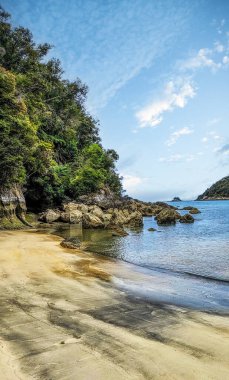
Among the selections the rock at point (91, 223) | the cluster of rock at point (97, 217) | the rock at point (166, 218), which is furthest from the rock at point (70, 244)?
the rock at point (166, 218)

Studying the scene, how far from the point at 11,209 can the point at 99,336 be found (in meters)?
21.6

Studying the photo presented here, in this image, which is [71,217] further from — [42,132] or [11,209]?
[42,132]

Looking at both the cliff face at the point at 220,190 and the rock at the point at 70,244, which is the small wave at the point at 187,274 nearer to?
the rock at the point at 70,244

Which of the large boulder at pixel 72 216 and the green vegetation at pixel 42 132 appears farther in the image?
the large boulder at pixel 72 216

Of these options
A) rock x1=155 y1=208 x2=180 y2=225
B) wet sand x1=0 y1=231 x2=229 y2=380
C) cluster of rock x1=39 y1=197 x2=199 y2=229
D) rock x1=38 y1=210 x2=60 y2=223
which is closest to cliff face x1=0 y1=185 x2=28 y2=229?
rock x1=38 y1=210 x2=60 y2=223

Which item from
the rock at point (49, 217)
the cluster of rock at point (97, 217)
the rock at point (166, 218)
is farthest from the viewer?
the rock at point (166, 218)

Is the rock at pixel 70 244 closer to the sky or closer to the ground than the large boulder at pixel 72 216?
closer to the ground

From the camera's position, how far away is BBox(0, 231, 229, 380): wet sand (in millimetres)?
3410

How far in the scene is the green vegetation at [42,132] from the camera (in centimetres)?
2302

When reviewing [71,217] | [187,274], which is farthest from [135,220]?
[187,274]

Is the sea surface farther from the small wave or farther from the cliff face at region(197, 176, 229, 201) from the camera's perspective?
the cliff face at region(197, 176, 229, 201)

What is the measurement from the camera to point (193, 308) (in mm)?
6742

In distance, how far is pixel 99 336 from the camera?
14.2ft

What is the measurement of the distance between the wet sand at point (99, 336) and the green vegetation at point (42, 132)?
52.5 feet
